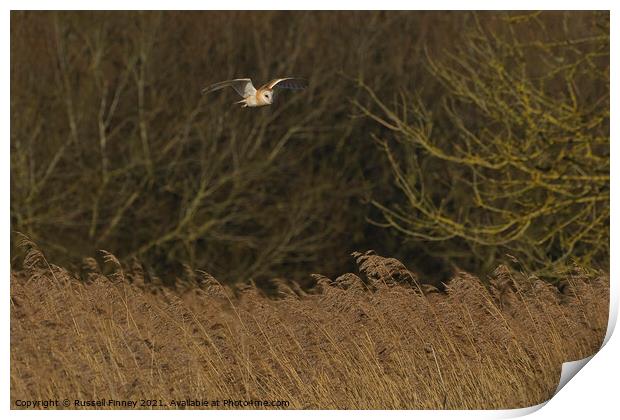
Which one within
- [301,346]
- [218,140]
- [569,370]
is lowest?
[218,140]

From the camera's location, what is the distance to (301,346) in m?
7.09

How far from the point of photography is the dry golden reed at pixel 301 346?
A: 687cm

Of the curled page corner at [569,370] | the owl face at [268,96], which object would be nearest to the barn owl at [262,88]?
the owl face at [268,96]

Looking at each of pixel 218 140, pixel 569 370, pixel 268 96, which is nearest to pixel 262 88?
pixel 268 96

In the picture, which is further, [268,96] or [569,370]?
[569,370]

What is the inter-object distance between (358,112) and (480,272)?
9.71ft

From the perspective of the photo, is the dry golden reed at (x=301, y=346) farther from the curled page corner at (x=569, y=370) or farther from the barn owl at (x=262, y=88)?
the barn owl at (x=262, y=88)

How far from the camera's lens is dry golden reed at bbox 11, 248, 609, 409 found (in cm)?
687

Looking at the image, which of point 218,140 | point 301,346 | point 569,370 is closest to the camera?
point 301,346

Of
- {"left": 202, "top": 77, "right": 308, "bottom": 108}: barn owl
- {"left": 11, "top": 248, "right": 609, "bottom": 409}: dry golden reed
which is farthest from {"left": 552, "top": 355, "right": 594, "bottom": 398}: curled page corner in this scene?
{"left": 202, "top": 77, "right": 308, "bottom": 108}: barn owl

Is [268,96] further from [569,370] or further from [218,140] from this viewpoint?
[218,140]

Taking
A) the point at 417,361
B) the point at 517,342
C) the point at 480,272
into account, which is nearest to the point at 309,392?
the point at 417,361
